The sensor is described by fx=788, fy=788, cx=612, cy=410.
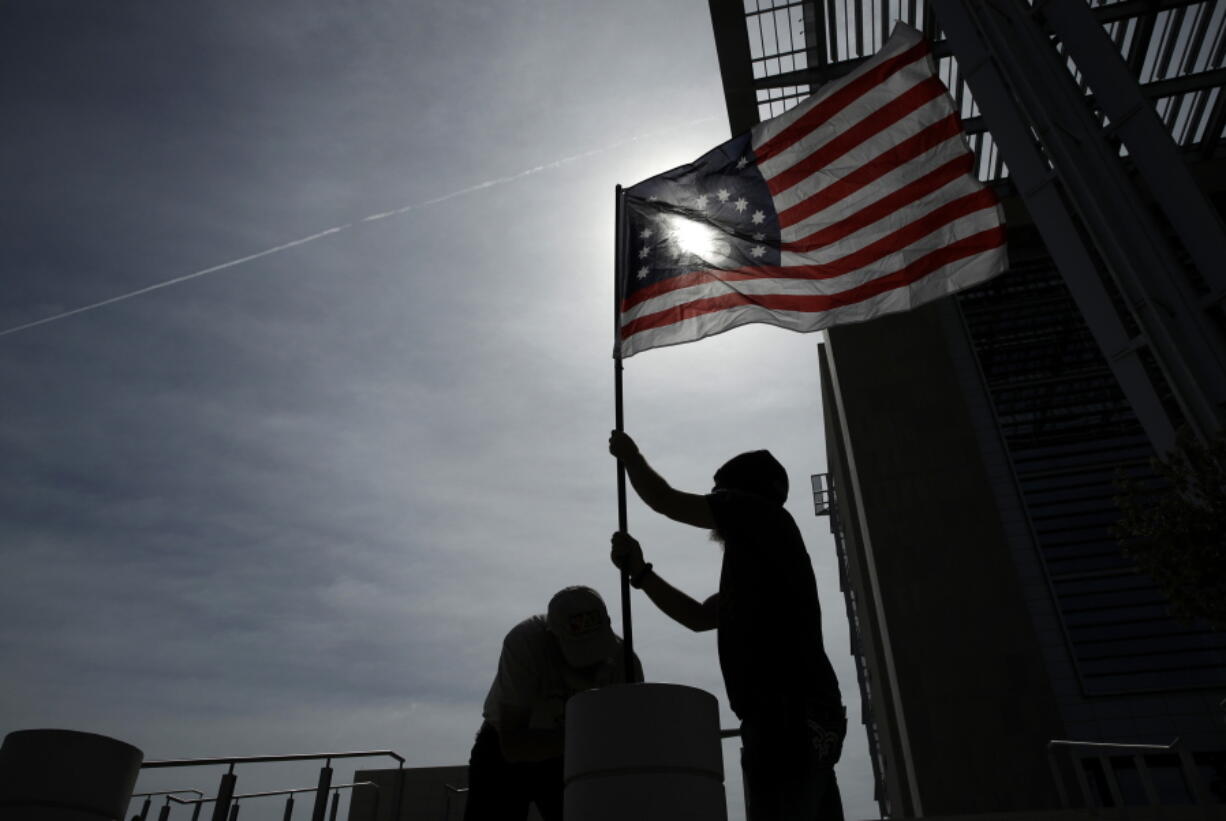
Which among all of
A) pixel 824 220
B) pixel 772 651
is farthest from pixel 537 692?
pixel 824 220

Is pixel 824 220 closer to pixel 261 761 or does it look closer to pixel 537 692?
pixel 537 692

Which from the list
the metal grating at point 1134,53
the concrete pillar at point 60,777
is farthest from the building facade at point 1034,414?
the concrete pillar at point 60,777

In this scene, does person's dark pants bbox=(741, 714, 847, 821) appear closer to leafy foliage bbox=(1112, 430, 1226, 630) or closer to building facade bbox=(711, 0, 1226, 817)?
leafy foliage bbox=(1112, 430, 1226, 630)

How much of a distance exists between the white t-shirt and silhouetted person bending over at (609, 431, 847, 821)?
1071mm

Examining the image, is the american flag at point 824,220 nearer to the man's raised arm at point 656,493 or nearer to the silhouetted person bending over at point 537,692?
the man's raised arm at point 656,493

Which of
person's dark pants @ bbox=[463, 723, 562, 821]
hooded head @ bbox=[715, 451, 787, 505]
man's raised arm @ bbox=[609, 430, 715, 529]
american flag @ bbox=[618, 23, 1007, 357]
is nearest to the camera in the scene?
man's raised arm @ bbox=[609, 430, 715, 529]

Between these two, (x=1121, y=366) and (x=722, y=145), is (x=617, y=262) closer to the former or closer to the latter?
(x=722, y=145)

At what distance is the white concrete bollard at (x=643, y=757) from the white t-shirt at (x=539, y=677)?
1628 mm

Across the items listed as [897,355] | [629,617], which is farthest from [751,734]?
[897,355]

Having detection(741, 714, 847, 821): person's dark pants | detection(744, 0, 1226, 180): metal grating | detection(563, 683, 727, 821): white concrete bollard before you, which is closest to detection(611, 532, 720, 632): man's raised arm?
detection(741, 714, 847, 821): person's dark pants

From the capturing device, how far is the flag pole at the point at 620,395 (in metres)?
3.32

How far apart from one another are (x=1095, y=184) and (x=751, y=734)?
620cm

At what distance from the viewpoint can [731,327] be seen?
5629 millimetres

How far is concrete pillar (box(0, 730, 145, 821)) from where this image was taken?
2.86 metres
